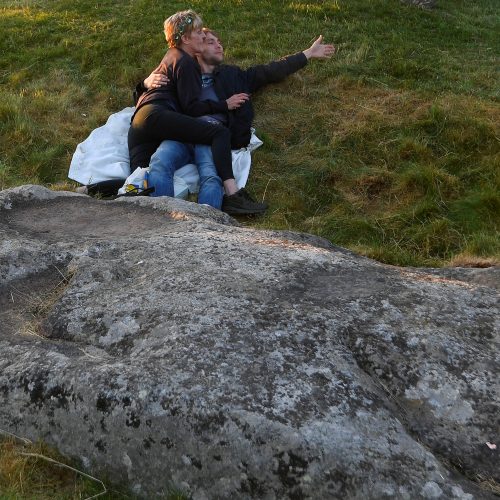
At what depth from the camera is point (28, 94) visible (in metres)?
9.73

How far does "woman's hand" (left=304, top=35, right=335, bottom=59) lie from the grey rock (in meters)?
5.74

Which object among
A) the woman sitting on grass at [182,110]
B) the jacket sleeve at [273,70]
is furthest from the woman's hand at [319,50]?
the woman sitting on grass at [182,110]

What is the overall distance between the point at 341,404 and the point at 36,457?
132 centimetres

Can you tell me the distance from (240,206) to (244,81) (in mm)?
2449

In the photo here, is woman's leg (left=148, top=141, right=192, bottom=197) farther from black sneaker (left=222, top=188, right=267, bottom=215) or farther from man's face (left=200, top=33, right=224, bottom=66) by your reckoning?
man's face (left=200, top=33, right=224, bottom=66)

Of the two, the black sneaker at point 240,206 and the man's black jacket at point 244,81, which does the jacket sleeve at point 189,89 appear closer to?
the man's black jacket at point 244,81

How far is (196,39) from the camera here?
8195mm

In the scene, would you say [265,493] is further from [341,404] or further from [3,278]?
[3,278]

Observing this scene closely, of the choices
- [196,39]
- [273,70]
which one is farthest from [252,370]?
[273,70]

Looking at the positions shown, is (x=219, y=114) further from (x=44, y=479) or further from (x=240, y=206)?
(x=44, y=479)

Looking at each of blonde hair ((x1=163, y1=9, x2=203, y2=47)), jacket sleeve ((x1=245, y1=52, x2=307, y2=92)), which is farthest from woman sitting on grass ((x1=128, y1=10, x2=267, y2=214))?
jacket sleeve ((x1=245, y1=52, x2=307, y2=92))

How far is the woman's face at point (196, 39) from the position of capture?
816 centimetres

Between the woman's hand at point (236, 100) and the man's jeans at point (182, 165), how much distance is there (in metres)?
0.84

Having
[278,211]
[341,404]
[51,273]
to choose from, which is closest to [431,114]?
[278,211]
